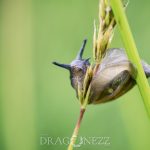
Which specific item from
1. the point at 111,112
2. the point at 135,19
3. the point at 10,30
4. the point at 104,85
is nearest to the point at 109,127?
the point at 111,112

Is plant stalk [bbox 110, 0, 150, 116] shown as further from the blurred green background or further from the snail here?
the blurred green background

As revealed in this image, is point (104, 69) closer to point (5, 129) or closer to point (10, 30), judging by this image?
point (5, 129)

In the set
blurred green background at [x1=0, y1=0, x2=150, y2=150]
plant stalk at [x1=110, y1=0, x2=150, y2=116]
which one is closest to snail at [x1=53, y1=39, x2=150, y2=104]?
plant stalk at [x1=110, y1=0, x2=150, y2=116]

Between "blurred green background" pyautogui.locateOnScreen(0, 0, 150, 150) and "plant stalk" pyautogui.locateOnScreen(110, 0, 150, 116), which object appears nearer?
"plant stalk" pyautogui.locateOnScreen(110, 0, 150, 116)

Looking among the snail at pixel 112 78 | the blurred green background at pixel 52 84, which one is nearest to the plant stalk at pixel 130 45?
the snail at pixel 112 78

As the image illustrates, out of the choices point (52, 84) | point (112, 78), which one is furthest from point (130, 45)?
point (52, 84)

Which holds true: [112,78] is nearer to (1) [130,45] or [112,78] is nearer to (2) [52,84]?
(1) [130,45]
